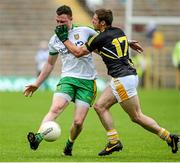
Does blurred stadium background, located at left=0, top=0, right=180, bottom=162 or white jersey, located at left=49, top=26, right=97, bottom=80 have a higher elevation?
white jersey, located at left=49, top=26, right=97, bottom=80

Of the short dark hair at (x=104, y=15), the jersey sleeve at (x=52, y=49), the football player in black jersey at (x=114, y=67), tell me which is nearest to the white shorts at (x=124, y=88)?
the football player in black jersey at (x=114, y=67)

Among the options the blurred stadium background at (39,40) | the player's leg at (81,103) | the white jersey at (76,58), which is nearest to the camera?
the player's leg at (81,103)

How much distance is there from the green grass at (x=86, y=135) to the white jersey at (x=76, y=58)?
1205mm

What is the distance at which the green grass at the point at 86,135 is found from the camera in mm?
11359

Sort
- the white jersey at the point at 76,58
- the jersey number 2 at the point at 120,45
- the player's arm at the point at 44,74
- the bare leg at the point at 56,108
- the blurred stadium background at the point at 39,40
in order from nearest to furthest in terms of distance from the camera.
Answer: the bare leg at the point at 56,108
the jersey number 2 at the point at 120,45
the white jersey at the point at 76,58
the player's arm at the point at 44,74
the blurred stadium background at the point at 39,40

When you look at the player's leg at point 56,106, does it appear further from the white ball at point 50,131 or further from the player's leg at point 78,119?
the player's leg at point 78,119

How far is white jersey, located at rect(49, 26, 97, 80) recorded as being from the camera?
1168 cm

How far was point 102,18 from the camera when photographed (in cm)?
1140

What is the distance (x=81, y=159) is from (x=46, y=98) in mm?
16605

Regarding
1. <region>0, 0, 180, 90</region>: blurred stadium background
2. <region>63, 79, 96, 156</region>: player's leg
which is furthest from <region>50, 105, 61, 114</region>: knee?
<region>0, 0, 180, 90</region>: blurred stadium background

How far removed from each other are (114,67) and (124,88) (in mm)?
336

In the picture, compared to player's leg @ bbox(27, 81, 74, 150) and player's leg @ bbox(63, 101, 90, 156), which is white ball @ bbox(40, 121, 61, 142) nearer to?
player's leg @ bbox(27, 81, 74, 150)

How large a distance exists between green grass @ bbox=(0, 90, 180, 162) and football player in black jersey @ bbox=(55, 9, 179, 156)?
0.55 meters

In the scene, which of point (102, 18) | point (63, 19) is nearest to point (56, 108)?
point (63, 19)
